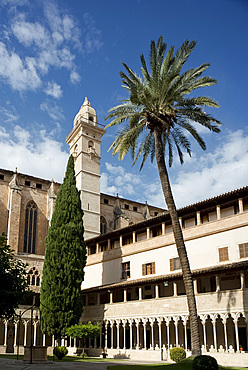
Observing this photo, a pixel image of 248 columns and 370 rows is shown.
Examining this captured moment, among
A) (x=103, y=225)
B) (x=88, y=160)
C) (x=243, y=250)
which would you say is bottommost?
(x=243, y=250)

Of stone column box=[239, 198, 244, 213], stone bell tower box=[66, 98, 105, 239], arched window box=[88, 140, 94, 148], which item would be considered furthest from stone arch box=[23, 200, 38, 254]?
stone column box=[239, 198, 244, 213]

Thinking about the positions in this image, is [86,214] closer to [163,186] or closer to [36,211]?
[36,211]

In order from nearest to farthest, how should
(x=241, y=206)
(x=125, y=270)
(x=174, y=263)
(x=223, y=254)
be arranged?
(x=241, y=206) < (x=223, y=254) < (x=174, y=263) < (x=125, y=270)

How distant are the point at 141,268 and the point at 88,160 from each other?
22.3 meters

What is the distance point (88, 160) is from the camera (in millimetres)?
54406

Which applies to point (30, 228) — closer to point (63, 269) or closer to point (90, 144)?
point (90, 144)

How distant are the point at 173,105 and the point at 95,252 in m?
24.1

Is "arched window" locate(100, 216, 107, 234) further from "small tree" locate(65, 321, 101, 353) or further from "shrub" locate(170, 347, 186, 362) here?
"shrub" locate(170, 347, 186, 362)

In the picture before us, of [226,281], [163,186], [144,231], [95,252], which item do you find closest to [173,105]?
[163,186]

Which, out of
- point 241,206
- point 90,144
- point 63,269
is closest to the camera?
point 241,206

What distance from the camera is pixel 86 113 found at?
190 feet

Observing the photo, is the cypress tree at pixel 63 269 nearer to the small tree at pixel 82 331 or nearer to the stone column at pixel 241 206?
the small tree at pixel 82 331

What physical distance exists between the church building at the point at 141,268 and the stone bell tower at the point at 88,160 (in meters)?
0.14

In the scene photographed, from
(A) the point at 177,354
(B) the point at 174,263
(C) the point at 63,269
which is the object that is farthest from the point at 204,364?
(C) the point at 63,269
